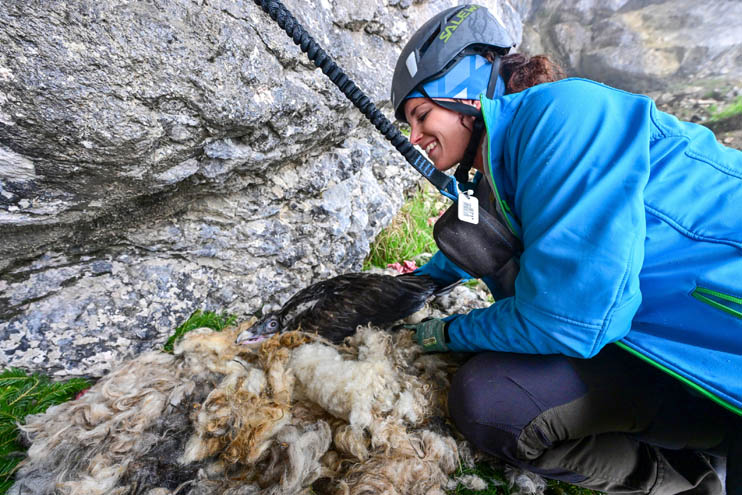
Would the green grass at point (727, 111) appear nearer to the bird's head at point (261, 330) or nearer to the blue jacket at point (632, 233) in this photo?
the blue jacket at point (632, 233)

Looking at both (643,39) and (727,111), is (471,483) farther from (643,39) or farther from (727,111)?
(643,39)

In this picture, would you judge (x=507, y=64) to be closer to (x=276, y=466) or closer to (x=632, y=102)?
(x=632, y=102)

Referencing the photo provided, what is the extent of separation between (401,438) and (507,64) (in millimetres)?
1688

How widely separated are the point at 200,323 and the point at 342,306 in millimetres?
906

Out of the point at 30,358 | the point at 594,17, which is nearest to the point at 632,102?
the point at 30,358

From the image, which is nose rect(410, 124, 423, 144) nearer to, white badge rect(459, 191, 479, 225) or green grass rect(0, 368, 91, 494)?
white badge rect(459, 191, 479, 225)

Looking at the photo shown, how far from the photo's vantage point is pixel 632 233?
115cm

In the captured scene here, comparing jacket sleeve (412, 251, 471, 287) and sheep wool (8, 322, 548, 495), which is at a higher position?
jacket sleeve (412, 251, 471, 287)

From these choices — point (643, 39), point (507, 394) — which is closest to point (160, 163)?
point (507, 394)

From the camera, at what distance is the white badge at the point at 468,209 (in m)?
1.66

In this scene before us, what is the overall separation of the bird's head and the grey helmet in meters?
1.32

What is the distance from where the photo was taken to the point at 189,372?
183cm

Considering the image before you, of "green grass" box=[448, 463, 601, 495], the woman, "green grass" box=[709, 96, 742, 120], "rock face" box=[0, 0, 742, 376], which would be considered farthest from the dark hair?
"green grass" box=[709, 96, 742, 120]

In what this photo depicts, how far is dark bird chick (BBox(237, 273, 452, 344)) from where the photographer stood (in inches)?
81.8
